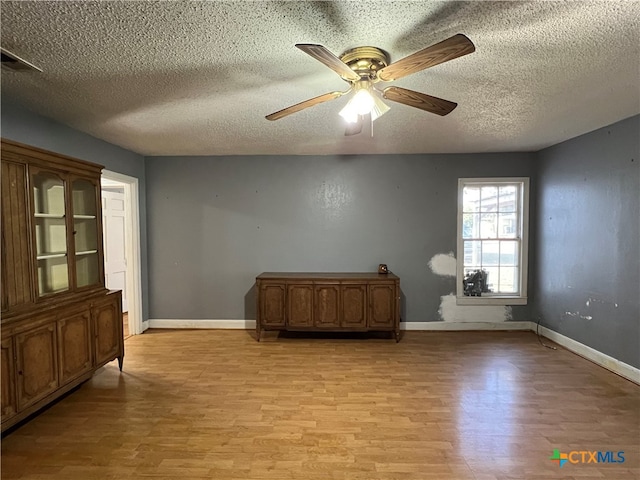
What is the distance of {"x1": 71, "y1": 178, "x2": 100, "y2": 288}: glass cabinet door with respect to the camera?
106 inches

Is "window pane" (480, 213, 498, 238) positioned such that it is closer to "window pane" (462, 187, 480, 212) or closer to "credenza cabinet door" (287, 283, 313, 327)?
"window pane" (462, 187, 480, 212)

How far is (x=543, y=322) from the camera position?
13.2 feet

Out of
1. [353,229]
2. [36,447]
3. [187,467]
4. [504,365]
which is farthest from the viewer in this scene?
[353,229]

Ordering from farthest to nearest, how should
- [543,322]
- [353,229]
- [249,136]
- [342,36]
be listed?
[353,229], [543,322], [249,136], [342,36]

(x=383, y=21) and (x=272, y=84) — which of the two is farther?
(x=272, y=84)

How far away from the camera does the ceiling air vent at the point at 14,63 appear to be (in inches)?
68.7

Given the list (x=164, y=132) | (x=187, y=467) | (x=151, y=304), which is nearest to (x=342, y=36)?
(x=164, y=132)

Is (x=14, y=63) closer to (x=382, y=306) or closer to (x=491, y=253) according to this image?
(x=382, y=306)

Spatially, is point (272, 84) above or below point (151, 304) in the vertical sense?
above

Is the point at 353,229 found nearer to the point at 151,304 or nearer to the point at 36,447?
the point at 151,304

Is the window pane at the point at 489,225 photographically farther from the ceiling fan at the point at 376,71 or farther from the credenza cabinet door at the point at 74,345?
the credenza cabinet door at the point at 74,345

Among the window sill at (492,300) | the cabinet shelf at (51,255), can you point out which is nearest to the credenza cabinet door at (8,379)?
the cabinet shelf at (51,255)

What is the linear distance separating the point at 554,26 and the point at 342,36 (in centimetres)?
107

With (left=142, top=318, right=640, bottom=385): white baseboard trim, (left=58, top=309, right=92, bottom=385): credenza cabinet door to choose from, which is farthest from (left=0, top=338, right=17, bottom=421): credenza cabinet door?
(left=142, top=318, right=640, bottom=385): white baseboard trim
